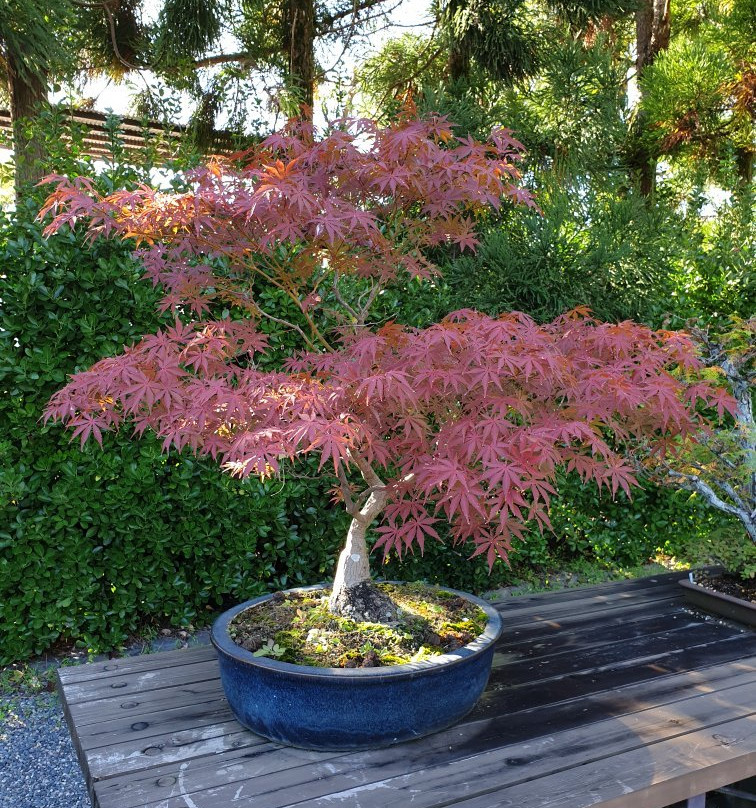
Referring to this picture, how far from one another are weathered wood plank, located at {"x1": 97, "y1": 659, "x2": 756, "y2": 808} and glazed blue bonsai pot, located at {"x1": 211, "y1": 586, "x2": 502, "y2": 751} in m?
0.04

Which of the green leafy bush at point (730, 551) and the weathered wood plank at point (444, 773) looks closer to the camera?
the weathered wood plank at point (444, 773)

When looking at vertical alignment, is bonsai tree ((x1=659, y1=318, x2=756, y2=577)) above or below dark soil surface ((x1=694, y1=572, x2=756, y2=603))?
above

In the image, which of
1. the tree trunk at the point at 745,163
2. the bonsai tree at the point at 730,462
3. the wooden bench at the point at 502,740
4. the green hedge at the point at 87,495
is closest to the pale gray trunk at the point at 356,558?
the wooden bench at the point at 502,740

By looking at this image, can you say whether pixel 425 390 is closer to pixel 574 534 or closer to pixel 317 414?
pixel 317 414

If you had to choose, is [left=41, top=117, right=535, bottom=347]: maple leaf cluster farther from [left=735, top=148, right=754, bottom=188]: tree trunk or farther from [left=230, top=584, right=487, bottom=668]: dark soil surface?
[left=735, top=148, right=754, bottom=188]: tree trunk

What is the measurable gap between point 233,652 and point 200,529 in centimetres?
123

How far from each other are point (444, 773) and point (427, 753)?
3.9 inches

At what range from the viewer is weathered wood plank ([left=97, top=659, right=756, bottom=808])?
61.2 inches

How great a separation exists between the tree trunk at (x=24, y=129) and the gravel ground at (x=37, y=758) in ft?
6.31

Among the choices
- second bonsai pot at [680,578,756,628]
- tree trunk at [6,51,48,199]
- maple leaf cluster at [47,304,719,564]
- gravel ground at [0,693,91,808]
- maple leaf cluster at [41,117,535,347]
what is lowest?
gravel ground at [0,693,91,808]

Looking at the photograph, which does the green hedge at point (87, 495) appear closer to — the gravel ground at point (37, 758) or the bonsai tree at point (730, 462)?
the gravel ground at point (37, 758)

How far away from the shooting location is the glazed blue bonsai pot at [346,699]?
1.68 m

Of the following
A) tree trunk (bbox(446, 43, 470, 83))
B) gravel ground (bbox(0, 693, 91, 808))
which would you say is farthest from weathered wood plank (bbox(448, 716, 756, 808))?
tree trunk (bbox(446, 43, 470, 83))

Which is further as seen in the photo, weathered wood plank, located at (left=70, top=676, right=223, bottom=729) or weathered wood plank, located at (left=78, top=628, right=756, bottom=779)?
weathered wood plank, located at (left=70, top=676, right=223, bottom=729)
